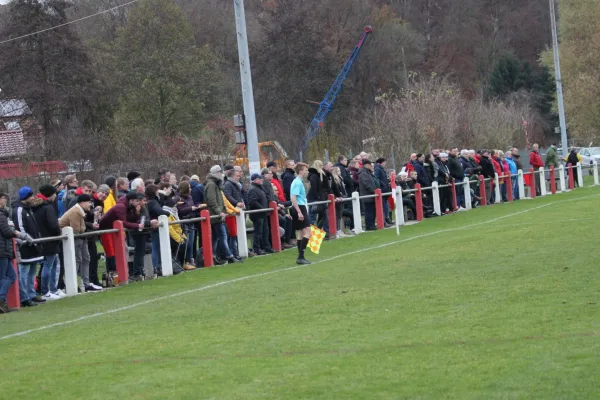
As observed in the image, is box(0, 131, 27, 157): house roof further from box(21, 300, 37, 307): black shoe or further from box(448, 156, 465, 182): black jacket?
box(21, 300, 37, 307): black shoe

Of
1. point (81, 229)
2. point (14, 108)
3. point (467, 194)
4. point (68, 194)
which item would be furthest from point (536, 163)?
point (14, 108)

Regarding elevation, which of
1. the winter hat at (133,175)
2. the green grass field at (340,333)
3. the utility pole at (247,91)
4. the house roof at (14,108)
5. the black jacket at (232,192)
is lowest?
the green grass field at (340,333)

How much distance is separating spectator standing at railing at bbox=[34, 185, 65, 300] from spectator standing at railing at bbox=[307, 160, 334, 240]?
964 cm

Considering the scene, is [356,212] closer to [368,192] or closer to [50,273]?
[368,192]

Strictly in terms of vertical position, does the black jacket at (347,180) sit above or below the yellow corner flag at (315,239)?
above

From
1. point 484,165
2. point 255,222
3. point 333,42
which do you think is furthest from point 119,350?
point 333,42

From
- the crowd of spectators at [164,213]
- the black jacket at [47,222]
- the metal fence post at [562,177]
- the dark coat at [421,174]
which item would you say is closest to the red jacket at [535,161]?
the metal fence post at [562,177]

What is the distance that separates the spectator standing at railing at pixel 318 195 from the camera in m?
26.6

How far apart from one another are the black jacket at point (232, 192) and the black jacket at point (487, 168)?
17.5 m

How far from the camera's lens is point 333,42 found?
8356 centimetres

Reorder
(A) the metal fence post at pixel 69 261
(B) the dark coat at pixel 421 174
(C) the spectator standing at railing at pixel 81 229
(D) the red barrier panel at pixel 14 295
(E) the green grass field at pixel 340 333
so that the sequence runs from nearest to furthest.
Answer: (E) the green grass field at pixel 340 333 → (D) the red barrier panel at pixel 14 295 → (A) the metal fence post at pixel 69 261 → (C) the spectator standing at railing at pixel 81 229 → (B) the dark coat at pixel 421 174

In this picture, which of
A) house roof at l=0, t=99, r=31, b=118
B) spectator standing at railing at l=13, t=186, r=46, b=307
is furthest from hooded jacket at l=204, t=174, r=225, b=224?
house roof at l=0, t=99, r=31, b=118

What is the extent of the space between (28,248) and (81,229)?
1.59 metres

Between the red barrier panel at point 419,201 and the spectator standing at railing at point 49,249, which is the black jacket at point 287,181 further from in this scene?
the spectator standing at railing at point 49,249
